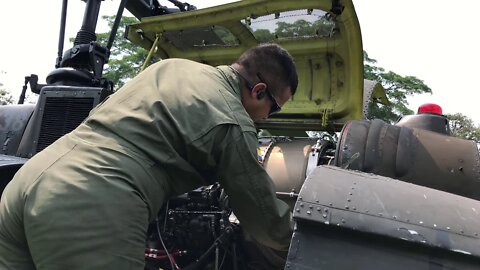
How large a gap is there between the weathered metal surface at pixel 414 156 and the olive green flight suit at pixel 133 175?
1280mm

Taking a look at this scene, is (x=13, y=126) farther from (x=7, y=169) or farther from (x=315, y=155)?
(x=315, y=155)

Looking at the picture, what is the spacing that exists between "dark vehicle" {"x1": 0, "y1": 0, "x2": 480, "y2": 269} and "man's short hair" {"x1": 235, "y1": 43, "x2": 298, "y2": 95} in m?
0.51

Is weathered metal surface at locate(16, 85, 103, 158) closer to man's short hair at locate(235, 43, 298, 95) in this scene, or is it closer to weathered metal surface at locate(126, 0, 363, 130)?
weathered metal surface at locate(126, 0, 363, 130)

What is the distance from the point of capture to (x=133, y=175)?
1.78m

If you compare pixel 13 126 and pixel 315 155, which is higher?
pixel 13 126

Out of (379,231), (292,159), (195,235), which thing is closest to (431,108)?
(292,159)

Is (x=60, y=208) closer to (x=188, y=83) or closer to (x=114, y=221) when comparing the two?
(x=114, y=221)

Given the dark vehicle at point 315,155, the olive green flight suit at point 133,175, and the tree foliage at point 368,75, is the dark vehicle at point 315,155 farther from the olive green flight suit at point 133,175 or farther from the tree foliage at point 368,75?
the tree foliage at point 368,75

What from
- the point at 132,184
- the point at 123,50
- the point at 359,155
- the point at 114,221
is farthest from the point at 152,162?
the point at 123,50

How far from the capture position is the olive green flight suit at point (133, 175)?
1700mm

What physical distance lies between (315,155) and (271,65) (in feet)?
5.56

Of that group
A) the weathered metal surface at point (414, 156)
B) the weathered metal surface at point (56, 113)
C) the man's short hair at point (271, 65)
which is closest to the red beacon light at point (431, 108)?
the weathered metal surface at point (414, 156)

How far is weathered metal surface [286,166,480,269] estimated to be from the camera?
6.52 ft

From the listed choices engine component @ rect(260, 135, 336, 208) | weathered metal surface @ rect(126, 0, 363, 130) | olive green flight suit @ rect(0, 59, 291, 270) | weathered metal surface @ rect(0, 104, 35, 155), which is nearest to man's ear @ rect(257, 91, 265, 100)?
olive green flight suit @ rect(0, 59, 291, 270)
